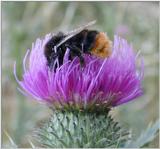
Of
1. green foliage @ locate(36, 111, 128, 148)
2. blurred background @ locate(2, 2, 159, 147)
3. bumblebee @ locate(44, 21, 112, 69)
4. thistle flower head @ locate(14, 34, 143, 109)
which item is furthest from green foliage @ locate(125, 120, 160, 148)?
blurred background @ locate(2, 2, 159, 147)

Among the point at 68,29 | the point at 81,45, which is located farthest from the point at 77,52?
the point at 68,29

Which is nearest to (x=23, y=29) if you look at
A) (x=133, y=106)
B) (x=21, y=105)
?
(x=21, y=105)

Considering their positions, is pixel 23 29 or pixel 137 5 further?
pixel 137 5

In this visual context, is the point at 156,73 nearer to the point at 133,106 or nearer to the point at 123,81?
the point at 133,106

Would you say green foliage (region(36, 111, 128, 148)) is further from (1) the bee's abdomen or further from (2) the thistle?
(1) the bee's abdomen

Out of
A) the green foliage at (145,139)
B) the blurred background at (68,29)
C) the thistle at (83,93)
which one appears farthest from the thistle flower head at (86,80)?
the blurred background at (68,29)

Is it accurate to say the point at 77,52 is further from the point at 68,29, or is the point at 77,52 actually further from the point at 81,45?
the point at 68,29

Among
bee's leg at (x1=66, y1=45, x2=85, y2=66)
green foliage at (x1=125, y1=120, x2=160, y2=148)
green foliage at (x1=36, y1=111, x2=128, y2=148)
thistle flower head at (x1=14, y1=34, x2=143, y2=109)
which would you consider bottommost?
green foliage at (x1=125, y1=120, x2=160, y2=148)

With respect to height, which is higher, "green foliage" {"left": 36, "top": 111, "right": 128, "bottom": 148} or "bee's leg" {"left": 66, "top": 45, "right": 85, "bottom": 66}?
"bee's leg" {"left": 66, "top": 45, "right": 85, "bottom": 66}
